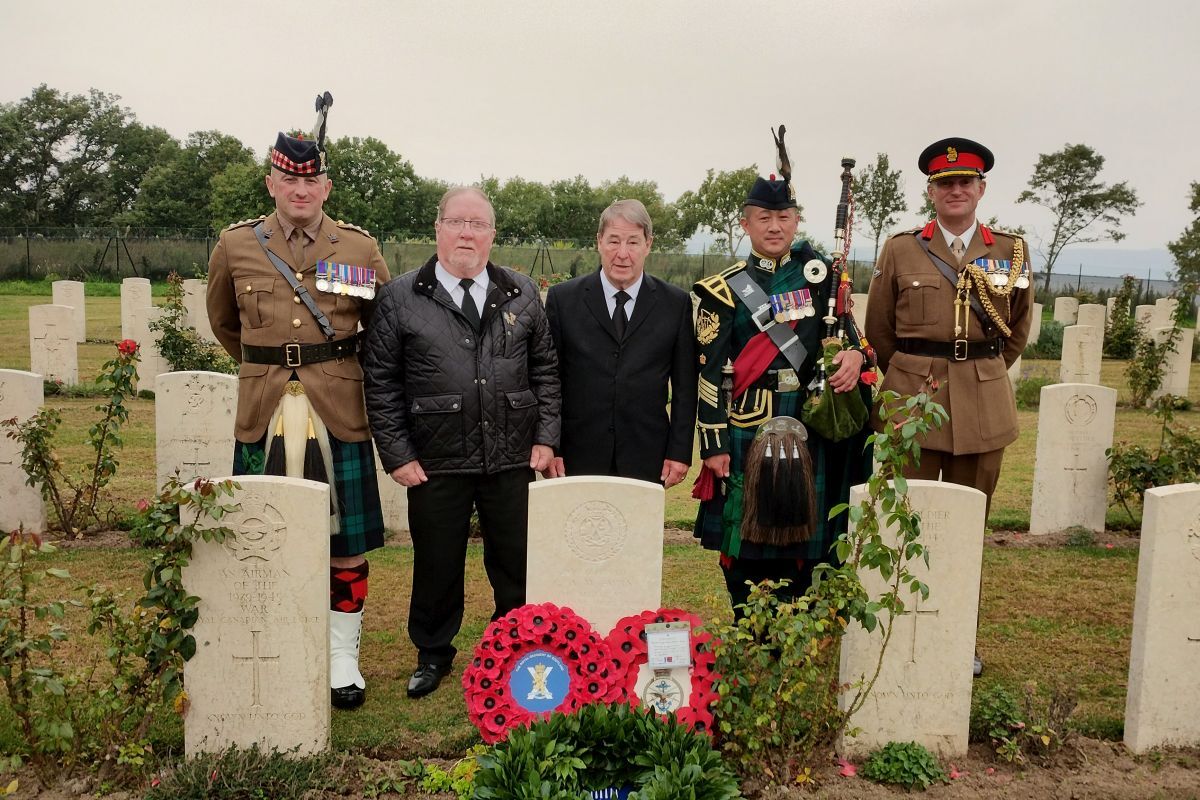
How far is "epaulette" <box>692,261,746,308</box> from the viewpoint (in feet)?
13.5

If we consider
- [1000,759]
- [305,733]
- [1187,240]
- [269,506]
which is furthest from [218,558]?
[1187,240]

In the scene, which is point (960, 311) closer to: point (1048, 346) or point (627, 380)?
point (627, 380)

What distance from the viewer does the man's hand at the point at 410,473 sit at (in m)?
4.08

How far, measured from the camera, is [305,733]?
365 cm

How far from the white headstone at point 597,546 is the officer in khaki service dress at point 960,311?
4.32ft

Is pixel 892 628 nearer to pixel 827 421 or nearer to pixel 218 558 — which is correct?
pixel 827 421

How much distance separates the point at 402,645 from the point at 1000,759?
9.06ft

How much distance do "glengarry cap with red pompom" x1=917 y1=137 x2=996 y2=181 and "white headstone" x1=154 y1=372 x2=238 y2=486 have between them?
4.29 meters

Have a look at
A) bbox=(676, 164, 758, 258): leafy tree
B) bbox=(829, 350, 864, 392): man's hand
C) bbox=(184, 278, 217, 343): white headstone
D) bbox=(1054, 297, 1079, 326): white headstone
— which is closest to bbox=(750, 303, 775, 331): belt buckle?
bbox=(829, 350, 864, 392): man's hand

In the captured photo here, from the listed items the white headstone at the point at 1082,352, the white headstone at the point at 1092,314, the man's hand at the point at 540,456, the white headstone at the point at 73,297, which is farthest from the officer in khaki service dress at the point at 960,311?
the white headstone at the point at 73,297

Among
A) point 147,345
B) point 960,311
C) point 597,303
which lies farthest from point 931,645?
point 147,345

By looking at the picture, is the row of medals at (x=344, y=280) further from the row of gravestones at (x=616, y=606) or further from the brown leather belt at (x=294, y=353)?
the row of gravestones at (x=616, y=606)

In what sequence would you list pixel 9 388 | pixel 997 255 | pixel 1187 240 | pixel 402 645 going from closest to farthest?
pixel 997 255 → pixel 402 645 → pixel 9 388 → pixel 1187 240

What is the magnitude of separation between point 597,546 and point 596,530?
2.5 inches
